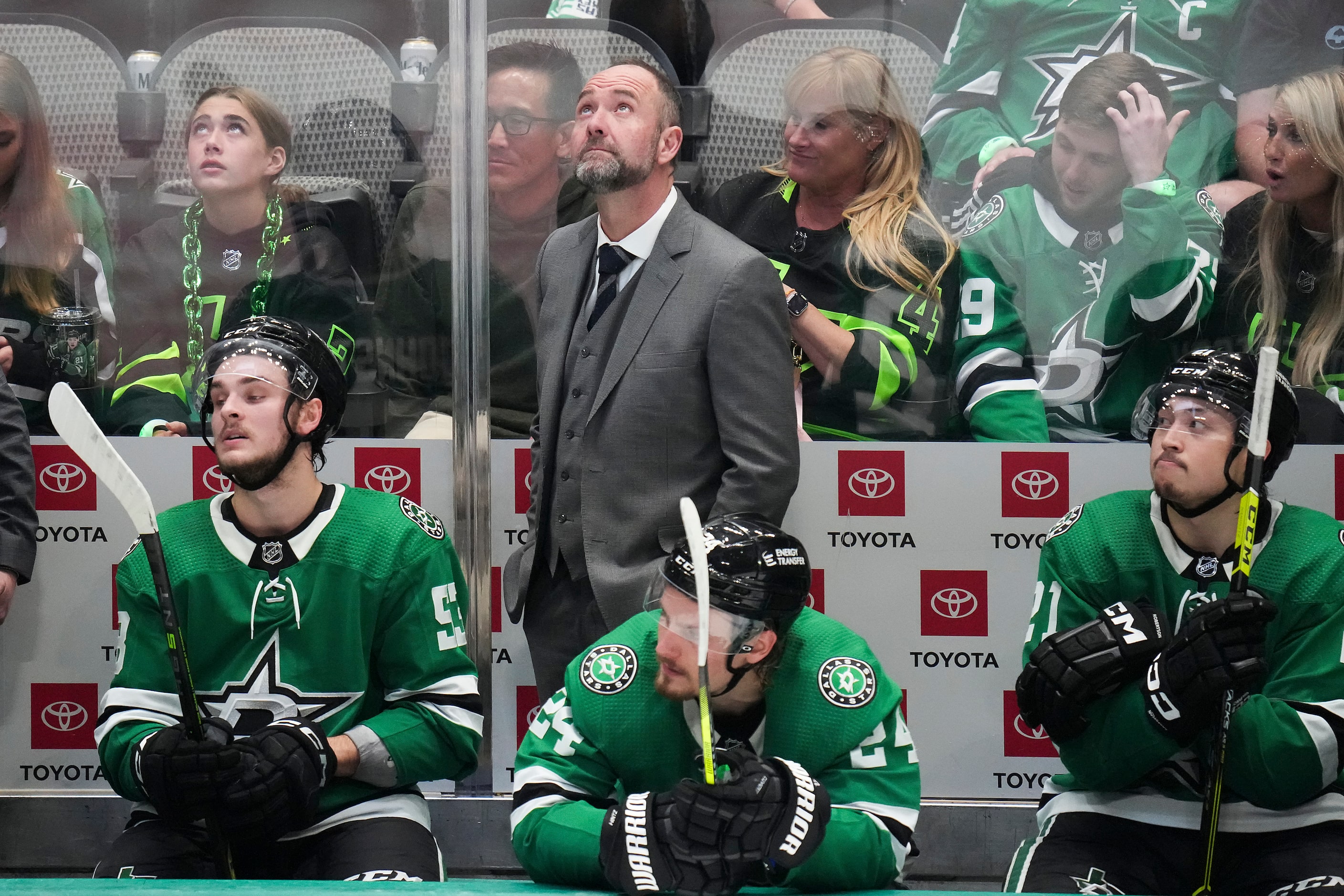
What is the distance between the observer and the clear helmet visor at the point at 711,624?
2125 mm

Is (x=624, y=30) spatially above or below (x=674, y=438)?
above

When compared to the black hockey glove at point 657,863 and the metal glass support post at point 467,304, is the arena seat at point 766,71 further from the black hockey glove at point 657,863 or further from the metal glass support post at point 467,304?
the black hockey glove at point 657,863

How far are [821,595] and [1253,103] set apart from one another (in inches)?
57.3

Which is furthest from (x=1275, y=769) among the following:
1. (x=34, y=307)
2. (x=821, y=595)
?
(x=34, y=307)

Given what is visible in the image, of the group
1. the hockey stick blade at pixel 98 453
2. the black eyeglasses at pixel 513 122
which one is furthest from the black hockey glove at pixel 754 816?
the black eyeglasses at pixel 513 122

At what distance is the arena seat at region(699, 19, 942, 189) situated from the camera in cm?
341

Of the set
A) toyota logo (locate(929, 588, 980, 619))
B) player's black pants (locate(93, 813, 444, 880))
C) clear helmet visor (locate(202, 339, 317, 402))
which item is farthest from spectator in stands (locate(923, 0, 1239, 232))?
player's black pants (locate(93, 813, 444, 880))

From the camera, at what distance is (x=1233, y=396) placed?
252 cm

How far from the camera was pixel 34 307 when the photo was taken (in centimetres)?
342

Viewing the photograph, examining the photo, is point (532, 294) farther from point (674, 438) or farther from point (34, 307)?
point (34, 307)

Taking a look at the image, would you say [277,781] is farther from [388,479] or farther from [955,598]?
[955,598]

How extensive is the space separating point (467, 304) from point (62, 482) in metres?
0.97

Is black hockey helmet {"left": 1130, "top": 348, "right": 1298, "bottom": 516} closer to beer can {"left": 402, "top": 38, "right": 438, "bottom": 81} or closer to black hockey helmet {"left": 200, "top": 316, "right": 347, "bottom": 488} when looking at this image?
black hockey helmet {"left": 200, "top": 316, "right": 347, "bottom": 488}

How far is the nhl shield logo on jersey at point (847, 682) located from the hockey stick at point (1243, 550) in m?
0.59
